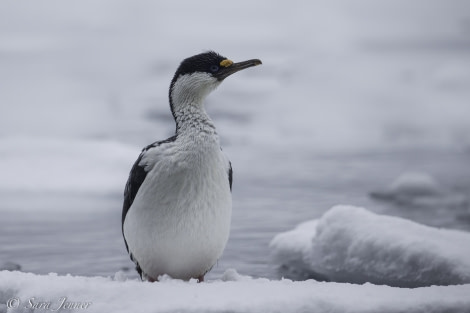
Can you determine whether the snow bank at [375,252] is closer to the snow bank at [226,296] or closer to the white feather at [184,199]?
the snow bank at [226,296]

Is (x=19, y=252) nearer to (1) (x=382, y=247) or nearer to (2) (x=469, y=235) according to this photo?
(1) (x=382, y=247)

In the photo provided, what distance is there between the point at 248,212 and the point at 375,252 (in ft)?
11.2

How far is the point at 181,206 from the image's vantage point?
362 cm

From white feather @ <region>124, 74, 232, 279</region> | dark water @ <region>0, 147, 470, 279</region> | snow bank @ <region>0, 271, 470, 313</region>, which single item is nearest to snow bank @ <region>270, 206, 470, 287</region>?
dark water @ <region>0, 147, 470, 279</region>

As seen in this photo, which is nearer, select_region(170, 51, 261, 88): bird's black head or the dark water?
select_region(170, 51, 261, 88): bird's black head

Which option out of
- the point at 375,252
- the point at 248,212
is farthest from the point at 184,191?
the point at 248,212

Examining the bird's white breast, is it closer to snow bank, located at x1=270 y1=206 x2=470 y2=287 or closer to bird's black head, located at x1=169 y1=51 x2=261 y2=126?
bird's black head, located at x1=169 y1=51 x2=261 y2=126

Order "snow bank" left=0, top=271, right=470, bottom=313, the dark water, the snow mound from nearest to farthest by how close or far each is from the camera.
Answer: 1. "snow bank" left=0, top=271, right=470, bottom=313
2. the dark water
3. the snow mound

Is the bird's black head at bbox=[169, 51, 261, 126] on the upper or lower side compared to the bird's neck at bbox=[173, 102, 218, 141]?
upper

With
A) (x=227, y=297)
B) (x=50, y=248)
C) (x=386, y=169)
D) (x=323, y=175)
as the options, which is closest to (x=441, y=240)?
(x=227, y=297)

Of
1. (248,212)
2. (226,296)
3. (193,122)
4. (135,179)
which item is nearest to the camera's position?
(226,296)

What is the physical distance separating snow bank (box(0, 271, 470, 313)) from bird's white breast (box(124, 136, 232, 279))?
0.74ft

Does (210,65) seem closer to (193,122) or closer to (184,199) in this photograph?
(193,122)

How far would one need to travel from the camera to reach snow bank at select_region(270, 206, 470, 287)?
5.06m
